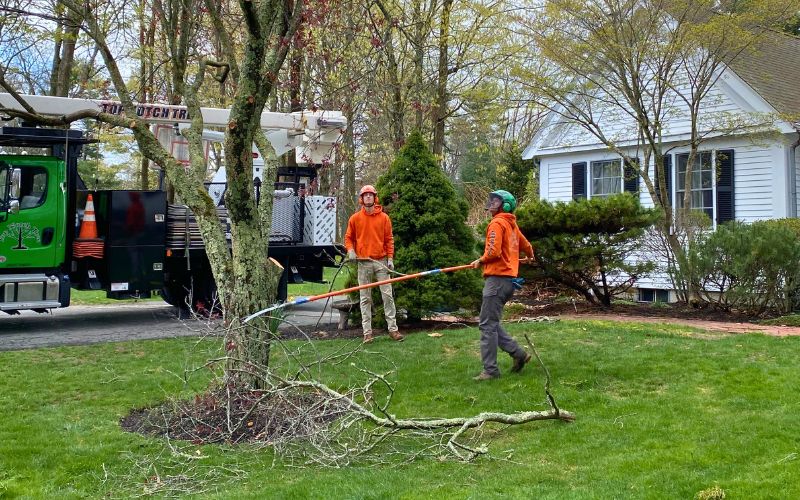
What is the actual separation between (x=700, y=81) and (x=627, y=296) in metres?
4.59

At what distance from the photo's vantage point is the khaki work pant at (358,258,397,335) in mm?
9993

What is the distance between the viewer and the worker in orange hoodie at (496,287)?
7.50 m

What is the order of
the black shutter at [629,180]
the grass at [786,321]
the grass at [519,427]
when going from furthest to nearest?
the black shutter at [629,180]
the grass at [786,321]
the grass at [519,427]

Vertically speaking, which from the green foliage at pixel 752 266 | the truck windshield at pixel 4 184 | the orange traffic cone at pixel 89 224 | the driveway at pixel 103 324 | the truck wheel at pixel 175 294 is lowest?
→ the driveway at pixel 103 324

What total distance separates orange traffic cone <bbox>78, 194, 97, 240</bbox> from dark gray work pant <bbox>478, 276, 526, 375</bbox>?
7.47 metres

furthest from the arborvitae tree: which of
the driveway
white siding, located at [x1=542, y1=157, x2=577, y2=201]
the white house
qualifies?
→ white siding, located at [x1=542, y1=157, x2=577, y2=201]

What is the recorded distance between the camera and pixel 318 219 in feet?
46.6

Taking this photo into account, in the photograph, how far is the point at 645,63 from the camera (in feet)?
45.3

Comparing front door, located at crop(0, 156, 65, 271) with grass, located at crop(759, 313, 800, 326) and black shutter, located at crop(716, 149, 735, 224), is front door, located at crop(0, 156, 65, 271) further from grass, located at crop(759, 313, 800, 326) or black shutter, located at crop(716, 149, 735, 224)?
black shutter, located at crop(716, 149, 735, 224)

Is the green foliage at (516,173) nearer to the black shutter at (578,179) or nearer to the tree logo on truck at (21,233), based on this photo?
the black shutter at (578,179)

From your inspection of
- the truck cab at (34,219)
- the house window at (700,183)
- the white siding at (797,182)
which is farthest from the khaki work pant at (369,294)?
the white siding at (797,182)

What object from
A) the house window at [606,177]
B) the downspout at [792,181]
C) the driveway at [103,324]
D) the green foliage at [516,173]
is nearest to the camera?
the driveway at [103,324]

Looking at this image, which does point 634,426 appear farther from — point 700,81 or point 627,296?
point 627,296

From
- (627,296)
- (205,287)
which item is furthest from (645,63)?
(205,287)
